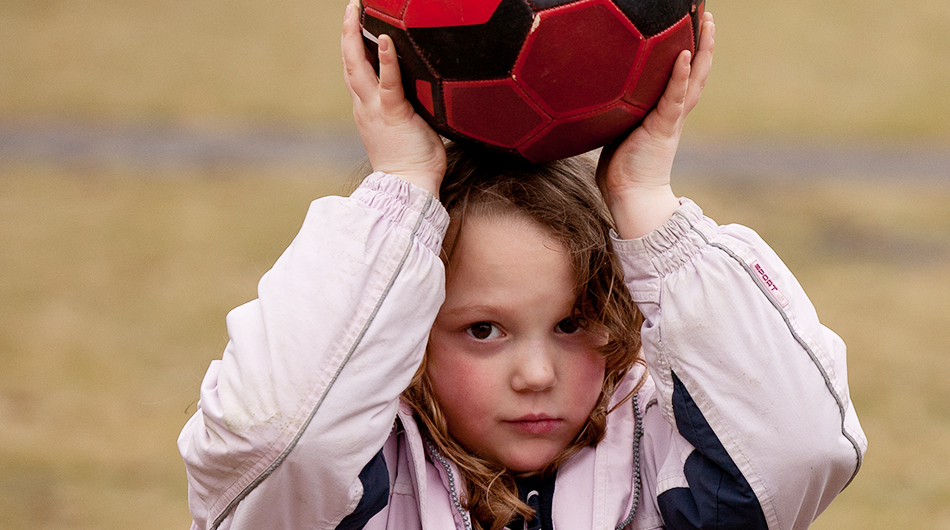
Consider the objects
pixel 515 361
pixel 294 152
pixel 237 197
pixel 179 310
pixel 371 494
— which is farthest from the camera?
pixel 294 152

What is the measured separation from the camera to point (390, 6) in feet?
6.34

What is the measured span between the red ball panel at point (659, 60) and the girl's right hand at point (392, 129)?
389mm

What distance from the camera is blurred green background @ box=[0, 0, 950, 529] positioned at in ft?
14.9

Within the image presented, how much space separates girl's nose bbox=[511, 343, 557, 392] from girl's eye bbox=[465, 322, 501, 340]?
0.22ft

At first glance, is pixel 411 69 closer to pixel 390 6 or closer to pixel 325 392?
pixel 390 6

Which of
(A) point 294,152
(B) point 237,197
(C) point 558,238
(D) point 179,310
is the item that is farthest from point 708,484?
(A) point 294,152

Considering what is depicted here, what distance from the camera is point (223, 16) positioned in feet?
46.8

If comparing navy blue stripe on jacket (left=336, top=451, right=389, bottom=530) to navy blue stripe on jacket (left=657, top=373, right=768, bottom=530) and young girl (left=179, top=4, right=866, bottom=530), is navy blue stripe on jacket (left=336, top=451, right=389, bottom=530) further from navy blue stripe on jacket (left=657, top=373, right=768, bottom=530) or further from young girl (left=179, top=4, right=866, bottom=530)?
navy blue stripe on jacket (left=657, top=373, right=768, bottom=530)

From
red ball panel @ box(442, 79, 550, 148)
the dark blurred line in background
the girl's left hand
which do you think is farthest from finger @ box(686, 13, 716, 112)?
the dark blurred line in background

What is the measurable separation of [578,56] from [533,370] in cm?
58

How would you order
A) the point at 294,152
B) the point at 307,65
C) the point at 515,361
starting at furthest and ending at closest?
the point at 307,65, the point at 294,152, the point at 515,361

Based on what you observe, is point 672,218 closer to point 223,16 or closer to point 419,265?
point 419,265

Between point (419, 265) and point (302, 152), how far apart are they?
751 centimetres

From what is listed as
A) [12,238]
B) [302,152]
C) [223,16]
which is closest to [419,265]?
[12,238]
